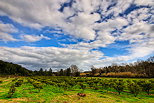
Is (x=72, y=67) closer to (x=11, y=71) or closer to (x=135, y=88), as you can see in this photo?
(x=11, y=71)

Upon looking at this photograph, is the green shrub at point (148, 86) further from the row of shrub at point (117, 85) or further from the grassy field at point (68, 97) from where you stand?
the grassy field at point (68, 97)

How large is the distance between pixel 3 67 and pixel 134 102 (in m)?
141

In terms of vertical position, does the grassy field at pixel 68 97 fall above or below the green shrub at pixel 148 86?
below

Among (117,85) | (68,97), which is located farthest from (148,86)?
(68,97)

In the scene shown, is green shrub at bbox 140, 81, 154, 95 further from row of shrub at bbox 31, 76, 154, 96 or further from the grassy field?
the grassy field

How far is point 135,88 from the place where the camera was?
19.0m

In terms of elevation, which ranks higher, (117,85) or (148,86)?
(117,85)

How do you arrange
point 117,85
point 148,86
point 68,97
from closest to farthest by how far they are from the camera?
point 68,97
point 148,86
point 117,85

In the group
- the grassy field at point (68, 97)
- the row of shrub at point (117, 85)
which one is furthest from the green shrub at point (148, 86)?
the grassy field at point (68, 97)

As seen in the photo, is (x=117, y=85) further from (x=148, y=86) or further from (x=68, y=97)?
(x=68, y=97)

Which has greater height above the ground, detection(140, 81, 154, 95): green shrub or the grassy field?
detection(140, 81, 154, 95): green shrub

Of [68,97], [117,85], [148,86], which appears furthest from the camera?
[117,85]

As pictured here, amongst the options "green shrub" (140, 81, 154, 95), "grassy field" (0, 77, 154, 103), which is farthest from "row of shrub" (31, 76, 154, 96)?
A: "grassy field" (0, 77, 154, 103)

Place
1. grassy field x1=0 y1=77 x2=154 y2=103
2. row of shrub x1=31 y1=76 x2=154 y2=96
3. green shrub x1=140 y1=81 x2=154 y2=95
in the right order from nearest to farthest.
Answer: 1. grassy field x1=0 y1=77 x2=154 y2=103
2. row of shrub x1=31 y1=76 x2=154 y2=96
3. green shrub x1=140 y1=81 x2=154 y2=95
